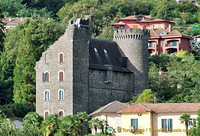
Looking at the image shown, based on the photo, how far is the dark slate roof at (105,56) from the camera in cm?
10012

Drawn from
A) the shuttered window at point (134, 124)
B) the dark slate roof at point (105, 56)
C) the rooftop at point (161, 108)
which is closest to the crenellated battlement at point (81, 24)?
the dark slate roof at point (105, 56)

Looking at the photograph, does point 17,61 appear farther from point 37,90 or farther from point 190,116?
point 190,116

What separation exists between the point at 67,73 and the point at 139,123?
1346cm

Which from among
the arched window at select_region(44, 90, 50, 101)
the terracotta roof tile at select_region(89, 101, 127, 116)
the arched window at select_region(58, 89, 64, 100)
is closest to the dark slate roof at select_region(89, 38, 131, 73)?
the arched window at select_region(58, 89, 64, 100)

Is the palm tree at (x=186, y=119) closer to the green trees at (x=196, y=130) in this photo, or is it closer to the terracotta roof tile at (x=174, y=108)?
the terracotta roof tile at (x=174, y=108)

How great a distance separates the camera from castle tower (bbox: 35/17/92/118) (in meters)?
96.2

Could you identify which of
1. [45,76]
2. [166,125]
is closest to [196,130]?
[166,125]

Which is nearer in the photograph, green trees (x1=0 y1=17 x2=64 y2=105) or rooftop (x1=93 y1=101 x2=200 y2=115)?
rooftop (x1=93 y1=101 x2=200 y2=115)

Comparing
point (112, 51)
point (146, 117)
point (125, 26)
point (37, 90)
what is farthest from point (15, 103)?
point (125, 26)

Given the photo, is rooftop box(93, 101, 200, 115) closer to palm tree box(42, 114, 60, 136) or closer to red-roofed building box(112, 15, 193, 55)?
palm tree box(42, 114, 60, 136)

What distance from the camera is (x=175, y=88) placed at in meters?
107

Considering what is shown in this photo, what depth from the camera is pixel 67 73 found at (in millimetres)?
96750

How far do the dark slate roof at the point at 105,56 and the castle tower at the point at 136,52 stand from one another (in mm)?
839

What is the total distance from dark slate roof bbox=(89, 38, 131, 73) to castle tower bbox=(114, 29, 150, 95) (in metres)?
0.84
